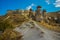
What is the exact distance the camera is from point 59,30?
942 inches

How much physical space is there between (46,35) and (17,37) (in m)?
3.29

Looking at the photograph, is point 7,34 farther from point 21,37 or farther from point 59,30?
point 59,30

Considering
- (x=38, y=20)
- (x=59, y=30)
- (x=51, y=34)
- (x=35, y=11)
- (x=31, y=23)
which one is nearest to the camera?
(x=51, y=34)

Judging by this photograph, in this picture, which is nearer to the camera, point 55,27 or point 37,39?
point 37,39

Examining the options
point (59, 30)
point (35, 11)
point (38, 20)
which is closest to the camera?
point (59, 30)

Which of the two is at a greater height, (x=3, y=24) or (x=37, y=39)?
(x=3, y=24)

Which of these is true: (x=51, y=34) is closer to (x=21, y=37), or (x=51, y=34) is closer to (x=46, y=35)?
(x=46, y=35)

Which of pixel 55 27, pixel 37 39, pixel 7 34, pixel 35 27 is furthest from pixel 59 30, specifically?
pixel 7 34

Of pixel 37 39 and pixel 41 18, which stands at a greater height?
pixel 41 18

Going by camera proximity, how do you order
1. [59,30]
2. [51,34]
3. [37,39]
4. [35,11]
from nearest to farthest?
[37,39], [51,34], [59,30], [35,11]

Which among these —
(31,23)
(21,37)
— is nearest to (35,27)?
(31,23)

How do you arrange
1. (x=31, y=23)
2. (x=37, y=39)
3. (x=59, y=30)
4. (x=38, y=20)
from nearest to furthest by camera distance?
(x=37, y=39) < (x=59, y=30) < (x=31, y=23) < (x=38, y=20)

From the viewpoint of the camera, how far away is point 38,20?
2839 centimetres

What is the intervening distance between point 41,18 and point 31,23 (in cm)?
363
